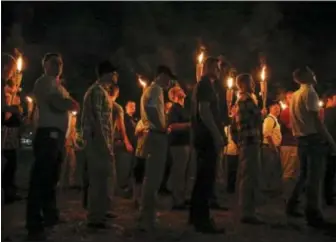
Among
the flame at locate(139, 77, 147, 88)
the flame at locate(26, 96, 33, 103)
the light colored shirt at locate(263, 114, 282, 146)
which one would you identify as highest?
the flame at locate(139, 77, 147, 88)

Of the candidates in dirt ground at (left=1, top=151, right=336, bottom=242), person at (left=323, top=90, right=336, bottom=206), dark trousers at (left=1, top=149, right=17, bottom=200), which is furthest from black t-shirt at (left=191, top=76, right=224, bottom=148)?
dark trousers at (left=1, top=149, right=17, bottom=200)

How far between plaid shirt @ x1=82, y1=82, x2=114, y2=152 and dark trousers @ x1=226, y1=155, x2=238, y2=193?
697 mm

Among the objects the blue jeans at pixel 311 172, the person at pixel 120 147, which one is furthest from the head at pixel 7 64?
the blue jeans at pixel 311 172

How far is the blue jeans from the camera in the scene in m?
2.92

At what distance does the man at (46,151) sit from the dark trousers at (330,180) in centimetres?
150

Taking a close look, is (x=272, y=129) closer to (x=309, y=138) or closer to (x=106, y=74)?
(x=309, y=138)

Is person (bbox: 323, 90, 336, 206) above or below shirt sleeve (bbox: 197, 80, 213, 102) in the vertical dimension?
below

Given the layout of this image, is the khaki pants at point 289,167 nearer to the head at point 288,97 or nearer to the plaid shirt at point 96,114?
the head at point 288,97

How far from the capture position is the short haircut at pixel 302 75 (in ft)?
9.66

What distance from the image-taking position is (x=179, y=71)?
2916 mm

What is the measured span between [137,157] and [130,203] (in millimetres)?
264

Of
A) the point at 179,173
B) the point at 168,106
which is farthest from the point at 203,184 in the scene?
the point at 168,106

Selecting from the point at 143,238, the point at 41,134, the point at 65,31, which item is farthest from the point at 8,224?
the point at 65,31

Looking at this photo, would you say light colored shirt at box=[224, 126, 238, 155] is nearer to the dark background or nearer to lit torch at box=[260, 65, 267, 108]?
lit torch at box=[260, 65, 267, 108]
